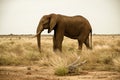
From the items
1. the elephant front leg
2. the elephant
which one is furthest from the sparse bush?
the elephant front leg

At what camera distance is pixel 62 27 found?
1327 cm

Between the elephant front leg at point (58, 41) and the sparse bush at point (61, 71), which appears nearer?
the sparse bush at point (61, 71)

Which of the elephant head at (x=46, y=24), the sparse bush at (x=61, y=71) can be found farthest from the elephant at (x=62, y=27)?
the sparse bush at (x=61, y=71)

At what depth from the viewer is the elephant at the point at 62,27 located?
12961mm

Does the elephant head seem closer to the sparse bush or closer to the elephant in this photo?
the elephant

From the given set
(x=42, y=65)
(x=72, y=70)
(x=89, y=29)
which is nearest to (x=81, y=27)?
(x=89, y=29)

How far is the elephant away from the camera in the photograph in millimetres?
12961

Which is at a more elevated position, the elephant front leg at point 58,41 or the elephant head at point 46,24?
the elephant head at point 46,24

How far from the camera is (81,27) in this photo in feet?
46.4

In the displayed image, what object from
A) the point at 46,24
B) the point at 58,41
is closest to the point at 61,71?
the point at 58,41

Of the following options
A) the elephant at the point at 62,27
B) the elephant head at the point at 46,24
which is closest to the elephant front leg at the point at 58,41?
the elephant at the point at 62,27

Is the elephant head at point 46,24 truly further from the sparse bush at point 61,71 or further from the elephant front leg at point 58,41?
the sparse bush at point 61,71

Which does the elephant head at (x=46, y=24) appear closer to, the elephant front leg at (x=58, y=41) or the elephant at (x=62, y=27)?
the elephant at (x=62, y=27)

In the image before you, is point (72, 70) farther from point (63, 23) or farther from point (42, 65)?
point (63, 23)
